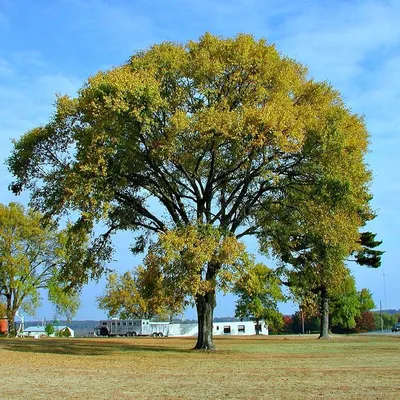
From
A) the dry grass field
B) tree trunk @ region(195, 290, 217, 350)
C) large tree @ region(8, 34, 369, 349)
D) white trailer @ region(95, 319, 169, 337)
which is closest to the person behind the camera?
the dry grass field

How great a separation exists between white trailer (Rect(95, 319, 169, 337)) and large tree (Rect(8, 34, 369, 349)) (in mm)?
56897

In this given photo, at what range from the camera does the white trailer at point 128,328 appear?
289ft

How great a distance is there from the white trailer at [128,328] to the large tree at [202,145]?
2240 inches

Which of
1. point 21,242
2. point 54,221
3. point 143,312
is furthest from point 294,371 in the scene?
point 143,312

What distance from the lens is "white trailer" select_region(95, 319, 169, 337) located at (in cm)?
8794

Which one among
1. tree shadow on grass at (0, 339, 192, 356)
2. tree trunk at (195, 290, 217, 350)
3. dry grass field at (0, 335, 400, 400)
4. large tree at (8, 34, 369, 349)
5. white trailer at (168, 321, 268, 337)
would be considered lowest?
white trailer at (168, 321, 268, 337)

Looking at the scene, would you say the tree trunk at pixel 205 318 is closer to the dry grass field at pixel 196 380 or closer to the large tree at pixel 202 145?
the large tree at pixel 202 145

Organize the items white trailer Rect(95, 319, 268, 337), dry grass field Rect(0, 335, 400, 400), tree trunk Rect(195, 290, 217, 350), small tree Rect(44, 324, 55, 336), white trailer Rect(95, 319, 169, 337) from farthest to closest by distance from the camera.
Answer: white trailer Rect(95, 319, 268, 337) → white trailer Rect(95, 319, 169, 337) → small tree Rect(44, 324, 55, 336) → tree trunk Rect(195, 290, 217, 350) → dry grass field Rect(0, 335, 400, 400)

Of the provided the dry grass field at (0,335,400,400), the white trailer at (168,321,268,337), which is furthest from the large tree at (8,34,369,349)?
the white trailer at (168,321,268,337)

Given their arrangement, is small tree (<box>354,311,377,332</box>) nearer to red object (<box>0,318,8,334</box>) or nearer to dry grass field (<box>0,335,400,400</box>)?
red object (<box>0,318,8,334</box>)

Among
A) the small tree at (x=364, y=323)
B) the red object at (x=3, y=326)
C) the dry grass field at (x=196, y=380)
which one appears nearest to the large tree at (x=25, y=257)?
the red object at (x=3, y=326)

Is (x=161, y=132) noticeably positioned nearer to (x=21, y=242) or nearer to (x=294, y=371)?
(x=294, y=371)

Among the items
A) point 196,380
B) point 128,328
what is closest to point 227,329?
point 128,328

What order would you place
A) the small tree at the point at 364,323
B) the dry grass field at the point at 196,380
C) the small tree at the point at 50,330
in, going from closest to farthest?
the dry grass field at the point at 196,380 → the small tree at the point at 50,330 → the small tree at the point at 364,323
